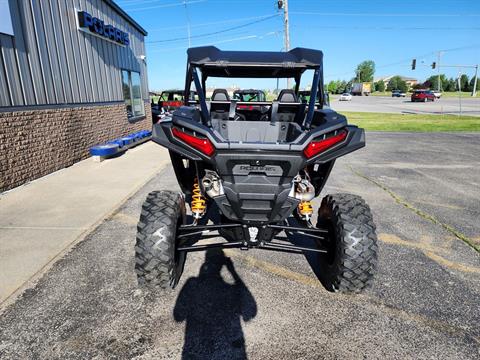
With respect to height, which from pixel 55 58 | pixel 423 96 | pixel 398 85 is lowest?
pixel 423 96

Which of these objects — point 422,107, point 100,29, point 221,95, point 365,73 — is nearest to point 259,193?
point 221,95

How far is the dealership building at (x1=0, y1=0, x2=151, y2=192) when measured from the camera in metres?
6.21

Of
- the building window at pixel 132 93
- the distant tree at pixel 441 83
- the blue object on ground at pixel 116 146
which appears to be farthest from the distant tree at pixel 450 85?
the blue object on ground at pixel 116 146

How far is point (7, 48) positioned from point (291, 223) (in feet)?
21.0

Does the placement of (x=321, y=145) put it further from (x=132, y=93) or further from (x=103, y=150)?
(x=132, y=93)

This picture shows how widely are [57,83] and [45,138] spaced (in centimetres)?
154

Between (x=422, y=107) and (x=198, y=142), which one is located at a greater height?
(x=198, y=142)

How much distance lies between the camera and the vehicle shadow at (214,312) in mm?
2275

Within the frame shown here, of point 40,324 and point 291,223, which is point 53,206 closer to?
point 40,324

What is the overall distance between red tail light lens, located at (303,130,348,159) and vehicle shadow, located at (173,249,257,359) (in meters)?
1.42

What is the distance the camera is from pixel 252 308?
2.71 meters

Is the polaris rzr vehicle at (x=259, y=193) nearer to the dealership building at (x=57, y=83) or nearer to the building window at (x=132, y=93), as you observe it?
the dealership building at (x=57, y=83)

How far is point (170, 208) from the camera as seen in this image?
9.09 feet

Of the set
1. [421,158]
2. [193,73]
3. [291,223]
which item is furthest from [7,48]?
[421,158]
